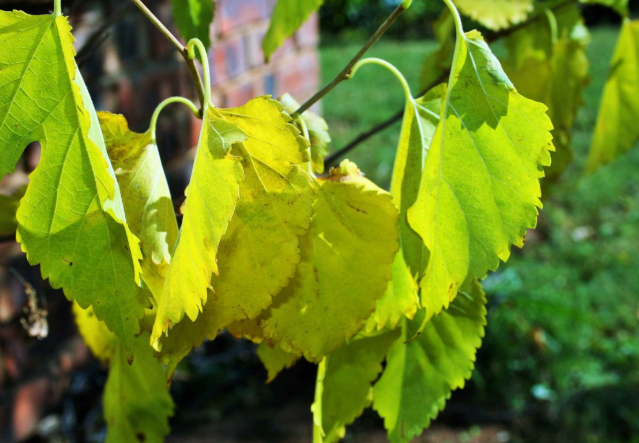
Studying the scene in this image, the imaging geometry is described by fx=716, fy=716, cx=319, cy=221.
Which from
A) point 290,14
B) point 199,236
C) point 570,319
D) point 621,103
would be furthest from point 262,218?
point 570,319

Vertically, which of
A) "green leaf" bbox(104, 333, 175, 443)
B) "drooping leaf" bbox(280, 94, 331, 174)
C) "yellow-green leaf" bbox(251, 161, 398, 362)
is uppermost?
"drooping leaf" bbox(280, 94, 331, 174)

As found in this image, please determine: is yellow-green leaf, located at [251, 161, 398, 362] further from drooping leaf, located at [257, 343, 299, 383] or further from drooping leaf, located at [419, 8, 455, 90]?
drooping leaf, located at [419, 8, 455, 90]

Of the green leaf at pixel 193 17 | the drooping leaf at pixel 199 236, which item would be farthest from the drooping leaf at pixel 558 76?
the drooping leaf at pixel 199 236

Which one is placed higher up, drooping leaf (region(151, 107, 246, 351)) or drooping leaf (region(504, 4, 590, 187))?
drooping leaf (region(151, 107, 246, 351))

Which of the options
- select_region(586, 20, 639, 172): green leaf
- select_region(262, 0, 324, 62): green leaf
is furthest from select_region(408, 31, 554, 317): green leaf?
select_region(586, 20, 639, 172): green leaf

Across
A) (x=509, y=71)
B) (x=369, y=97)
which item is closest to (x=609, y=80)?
(x=509, y=71)

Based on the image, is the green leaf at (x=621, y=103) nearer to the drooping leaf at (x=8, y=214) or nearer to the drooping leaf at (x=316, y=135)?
the drooping leaf at (x=316, y=135)
